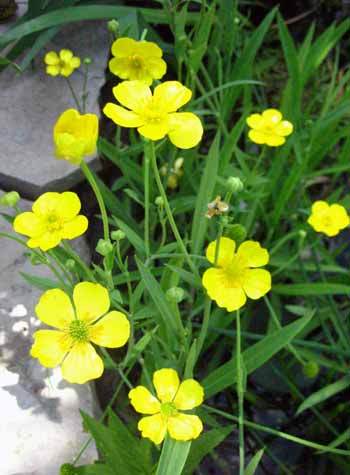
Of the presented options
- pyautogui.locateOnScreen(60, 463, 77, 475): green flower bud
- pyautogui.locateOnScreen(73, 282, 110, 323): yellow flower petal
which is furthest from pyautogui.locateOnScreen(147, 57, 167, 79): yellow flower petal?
pyautogui.locateOnScreen(60, 463, 77, 475): green flower bud

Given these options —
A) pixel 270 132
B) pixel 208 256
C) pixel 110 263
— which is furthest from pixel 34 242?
pixel 270 132

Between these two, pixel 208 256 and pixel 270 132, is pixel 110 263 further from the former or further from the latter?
pixel 270 132

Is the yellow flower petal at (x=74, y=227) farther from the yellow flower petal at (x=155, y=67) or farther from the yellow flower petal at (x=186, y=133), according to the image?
the yellow flower petal at (x=155, y=67)

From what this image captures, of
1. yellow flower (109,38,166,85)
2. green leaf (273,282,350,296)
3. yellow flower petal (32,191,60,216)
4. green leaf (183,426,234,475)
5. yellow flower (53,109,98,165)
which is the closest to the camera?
yellow flower (53,109,98,165)

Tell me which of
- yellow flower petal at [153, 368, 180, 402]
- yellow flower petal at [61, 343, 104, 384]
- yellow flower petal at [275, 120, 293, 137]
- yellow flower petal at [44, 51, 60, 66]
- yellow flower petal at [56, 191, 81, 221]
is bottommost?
yellow flower petal at [153, 368, 180, 402]

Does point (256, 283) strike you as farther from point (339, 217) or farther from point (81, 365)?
point (339, 217)

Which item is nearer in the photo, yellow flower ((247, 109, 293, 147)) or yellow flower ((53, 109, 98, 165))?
yellow flower ((53, 109, 98, 165))

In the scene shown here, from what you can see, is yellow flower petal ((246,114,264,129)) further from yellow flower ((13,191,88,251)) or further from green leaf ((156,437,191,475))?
green leaf ((156,437,191,475))
